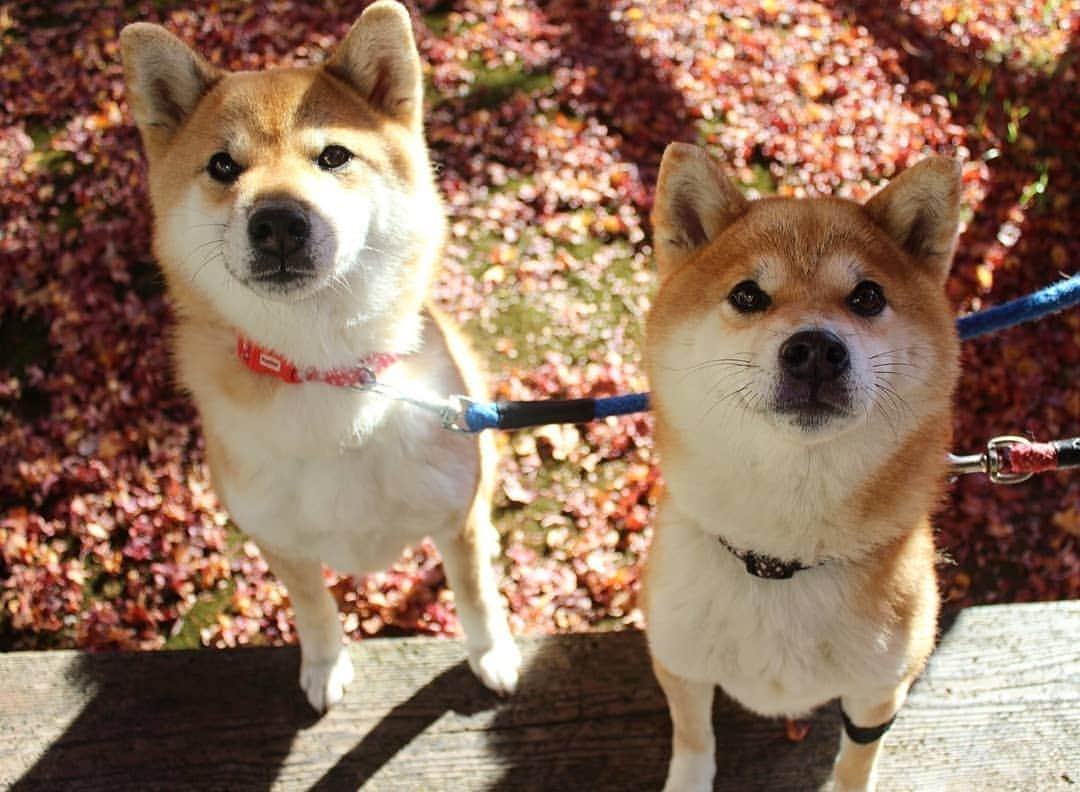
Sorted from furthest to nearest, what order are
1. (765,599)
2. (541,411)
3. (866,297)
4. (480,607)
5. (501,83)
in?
(501,83), (480,607), (541,411), (765,599), (866,297)

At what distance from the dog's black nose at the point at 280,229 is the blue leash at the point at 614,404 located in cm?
65

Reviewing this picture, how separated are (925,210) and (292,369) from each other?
160cm

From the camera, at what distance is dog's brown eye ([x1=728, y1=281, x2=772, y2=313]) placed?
1.93 meters

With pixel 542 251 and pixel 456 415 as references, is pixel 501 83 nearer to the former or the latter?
pixel 542 251

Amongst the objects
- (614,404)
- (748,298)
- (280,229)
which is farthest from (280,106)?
(748,298)

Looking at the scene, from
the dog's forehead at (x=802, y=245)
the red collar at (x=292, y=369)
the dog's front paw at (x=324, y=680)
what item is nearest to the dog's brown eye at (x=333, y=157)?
the red collar at (x=292, y=369)

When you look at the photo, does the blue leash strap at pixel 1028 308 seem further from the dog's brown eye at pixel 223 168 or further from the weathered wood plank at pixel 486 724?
the dog's brown eye at pixel 223 168

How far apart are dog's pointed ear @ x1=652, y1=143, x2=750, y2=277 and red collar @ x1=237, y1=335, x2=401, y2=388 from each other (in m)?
0.84

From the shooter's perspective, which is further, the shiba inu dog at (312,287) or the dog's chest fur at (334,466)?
the dog's chest fur at (334,466)

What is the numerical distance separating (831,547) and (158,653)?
2.11 meters

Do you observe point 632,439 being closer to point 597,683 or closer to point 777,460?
point 597,683

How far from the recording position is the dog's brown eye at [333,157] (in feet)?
7.53

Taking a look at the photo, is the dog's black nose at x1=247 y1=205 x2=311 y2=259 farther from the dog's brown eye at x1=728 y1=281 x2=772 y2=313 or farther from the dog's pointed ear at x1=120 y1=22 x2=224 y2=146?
the dog's brown eye at x1=728 y1=281 x2=772 y2=313

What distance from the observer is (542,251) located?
4.58 meters
